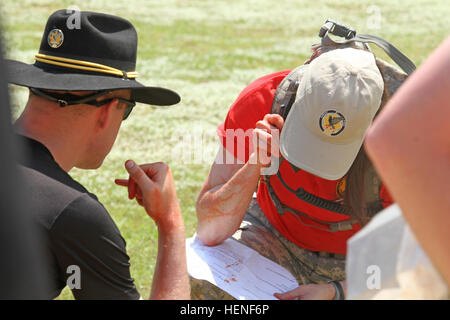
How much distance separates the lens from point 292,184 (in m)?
3.43

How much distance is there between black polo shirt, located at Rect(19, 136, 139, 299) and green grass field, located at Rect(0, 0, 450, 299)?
81 centimetres

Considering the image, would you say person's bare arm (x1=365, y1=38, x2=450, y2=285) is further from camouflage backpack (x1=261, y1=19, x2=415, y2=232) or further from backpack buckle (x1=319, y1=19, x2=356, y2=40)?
backpack buckle (x1=319, y1=19, x2=356, y2=40)

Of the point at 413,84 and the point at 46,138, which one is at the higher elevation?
the point at 413,84

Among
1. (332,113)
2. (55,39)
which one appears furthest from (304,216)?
(55,39)

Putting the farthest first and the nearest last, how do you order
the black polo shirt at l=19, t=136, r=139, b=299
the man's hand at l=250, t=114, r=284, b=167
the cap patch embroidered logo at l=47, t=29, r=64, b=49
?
the man's hand at l=250, t=114, r=284, b=167 < the cap patch embroidered logo at l=47, t=29, r=64, b=49 < the black polo shirt at l=19, t=136, r=139, b=299

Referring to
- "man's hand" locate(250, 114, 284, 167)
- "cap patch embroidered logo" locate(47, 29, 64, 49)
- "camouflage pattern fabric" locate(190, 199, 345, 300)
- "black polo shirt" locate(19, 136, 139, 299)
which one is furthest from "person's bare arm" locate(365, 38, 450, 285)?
"camouflage pattern fabric" locate(190, 199, 345, 300)

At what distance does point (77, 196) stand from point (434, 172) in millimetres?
1409

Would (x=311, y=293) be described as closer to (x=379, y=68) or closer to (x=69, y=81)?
(x=379, y=68)

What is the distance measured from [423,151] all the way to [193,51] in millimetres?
11404

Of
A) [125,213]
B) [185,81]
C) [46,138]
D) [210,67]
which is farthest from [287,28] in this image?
[46,138]

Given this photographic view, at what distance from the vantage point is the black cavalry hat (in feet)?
8.78

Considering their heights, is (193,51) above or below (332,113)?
below
